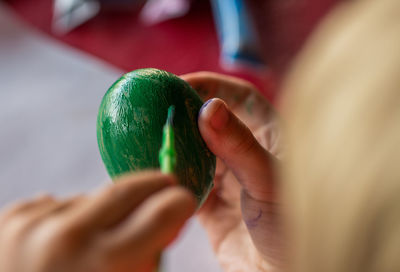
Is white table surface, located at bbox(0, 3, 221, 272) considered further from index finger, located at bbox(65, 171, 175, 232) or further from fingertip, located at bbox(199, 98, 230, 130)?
index finger, located at bbox(65, 171, 175, 232)

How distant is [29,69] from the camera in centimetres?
130

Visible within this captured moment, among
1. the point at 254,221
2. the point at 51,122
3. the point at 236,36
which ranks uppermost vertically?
the point at 236,36

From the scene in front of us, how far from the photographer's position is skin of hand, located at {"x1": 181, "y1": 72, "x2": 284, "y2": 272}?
51cm

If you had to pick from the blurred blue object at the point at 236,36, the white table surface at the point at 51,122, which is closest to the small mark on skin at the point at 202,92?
the white table surface at the point at 51,122

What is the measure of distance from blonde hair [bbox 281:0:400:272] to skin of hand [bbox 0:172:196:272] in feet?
0.31

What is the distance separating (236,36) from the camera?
45.3 inches

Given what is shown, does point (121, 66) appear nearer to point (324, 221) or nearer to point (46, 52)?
point (46, 52)

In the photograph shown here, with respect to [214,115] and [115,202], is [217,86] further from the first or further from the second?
[115,202]

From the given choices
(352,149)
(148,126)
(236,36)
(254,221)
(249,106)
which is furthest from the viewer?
(236,36)

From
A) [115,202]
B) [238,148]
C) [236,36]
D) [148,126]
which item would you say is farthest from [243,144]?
[236,36]

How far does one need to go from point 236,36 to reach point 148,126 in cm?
74

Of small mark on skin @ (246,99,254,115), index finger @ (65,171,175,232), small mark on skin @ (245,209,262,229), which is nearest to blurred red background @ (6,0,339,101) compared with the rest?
small mark on skin @ (246,99,254,115)

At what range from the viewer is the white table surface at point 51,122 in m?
0.99

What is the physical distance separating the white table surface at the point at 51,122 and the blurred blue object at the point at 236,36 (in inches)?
12.6
